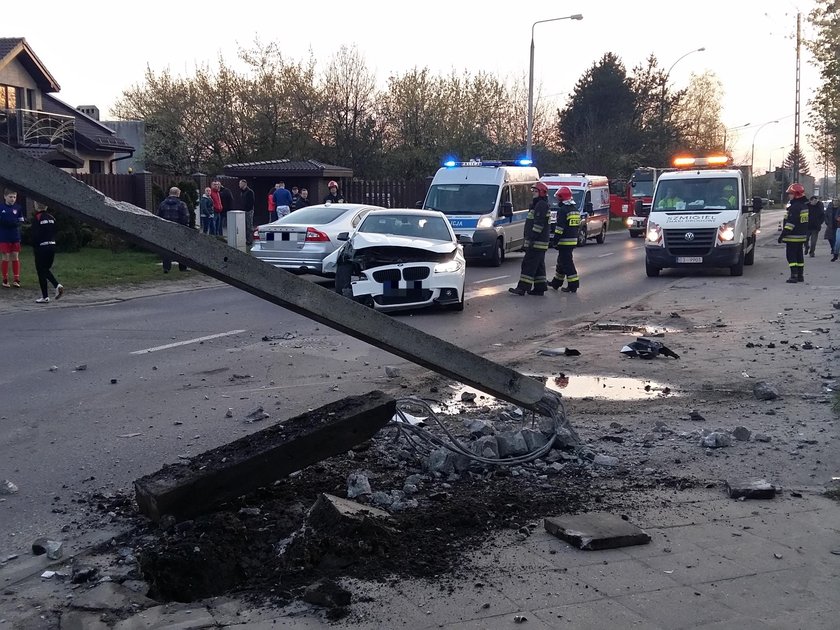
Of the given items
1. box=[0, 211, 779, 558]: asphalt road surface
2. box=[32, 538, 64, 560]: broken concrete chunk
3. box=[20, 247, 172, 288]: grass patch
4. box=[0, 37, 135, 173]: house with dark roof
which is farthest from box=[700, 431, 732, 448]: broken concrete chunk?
box=[0, 37, 135, 173]: house with dark roof

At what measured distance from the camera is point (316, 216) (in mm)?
19312

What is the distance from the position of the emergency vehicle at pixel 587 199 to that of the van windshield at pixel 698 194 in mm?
10524

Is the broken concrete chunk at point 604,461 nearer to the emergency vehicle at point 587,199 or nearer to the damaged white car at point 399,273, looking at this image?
the damaged white car at point 399,273

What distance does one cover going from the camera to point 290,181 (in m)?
32.8

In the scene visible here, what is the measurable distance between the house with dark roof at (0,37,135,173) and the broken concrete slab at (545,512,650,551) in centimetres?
3025

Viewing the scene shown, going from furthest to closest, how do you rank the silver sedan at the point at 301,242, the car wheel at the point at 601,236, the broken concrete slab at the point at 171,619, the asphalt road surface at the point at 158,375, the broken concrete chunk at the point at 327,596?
1. the car wheel at the point at 601,236
2. the silver sedan at the point at 301,242
3. the asphalt road surface at the point at 158,375
4. the broken concrete chunk at the point at 327,596
5. the broken concrete slab at the point at 171,619

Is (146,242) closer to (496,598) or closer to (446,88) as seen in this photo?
(496,598)

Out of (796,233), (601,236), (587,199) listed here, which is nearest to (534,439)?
(796,233)

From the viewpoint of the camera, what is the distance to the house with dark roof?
117 feet

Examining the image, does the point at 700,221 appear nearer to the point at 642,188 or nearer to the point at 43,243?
the point at 43,243

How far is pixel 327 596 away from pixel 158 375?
594cm

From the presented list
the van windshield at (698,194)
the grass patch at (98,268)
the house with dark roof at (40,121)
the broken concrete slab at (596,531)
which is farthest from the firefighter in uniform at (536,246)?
the house with dark roof at (40,121)

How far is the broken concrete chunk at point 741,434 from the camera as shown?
22.2 feet

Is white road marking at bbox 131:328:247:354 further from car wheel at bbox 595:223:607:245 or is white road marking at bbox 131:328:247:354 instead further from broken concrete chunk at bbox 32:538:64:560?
car wheel at bbox 595:223:607:245
